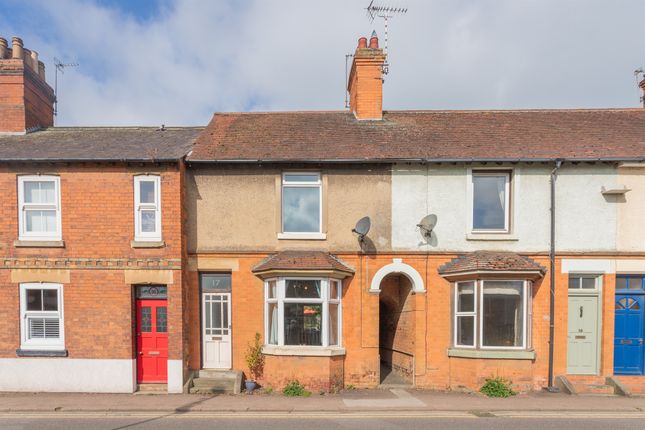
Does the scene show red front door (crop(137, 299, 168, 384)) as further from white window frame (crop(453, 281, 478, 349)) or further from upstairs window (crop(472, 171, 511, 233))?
upstairs window (crop(472, 171, 511, 233))

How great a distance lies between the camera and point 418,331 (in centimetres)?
930

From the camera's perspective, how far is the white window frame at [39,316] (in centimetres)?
895

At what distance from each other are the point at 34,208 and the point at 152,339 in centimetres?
451

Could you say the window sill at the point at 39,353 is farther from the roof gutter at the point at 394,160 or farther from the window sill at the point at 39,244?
the roof gutter at the point at 394,160

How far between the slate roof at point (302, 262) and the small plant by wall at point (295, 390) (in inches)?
111

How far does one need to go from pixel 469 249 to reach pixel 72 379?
34.7 feet

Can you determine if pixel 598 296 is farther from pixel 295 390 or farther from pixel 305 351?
pixel 295 390

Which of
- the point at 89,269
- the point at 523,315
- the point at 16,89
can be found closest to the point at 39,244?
the point at 89,269

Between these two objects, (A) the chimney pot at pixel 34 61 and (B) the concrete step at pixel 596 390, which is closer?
(B) the concrete step at pixel 596 390

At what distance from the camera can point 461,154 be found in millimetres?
9461

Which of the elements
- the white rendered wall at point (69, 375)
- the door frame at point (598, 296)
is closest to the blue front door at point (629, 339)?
the door frame at point (598, 296)
